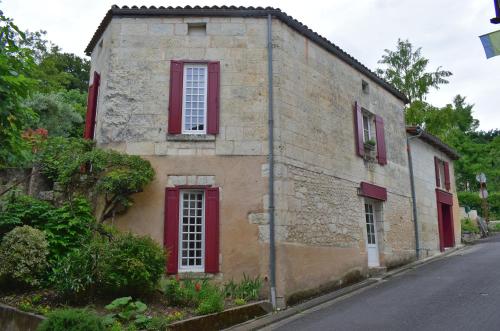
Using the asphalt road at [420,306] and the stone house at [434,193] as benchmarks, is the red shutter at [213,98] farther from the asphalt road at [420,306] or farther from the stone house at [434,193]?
the stone house at [434,193]

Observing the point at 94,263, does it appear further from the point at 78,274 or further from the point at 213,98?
the point at 213,98

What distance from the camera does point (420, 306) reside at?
26.8 ft

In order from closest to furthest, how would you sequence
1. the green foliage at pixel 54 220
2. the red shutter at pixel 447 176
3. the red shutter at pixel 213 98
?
the green foliage at pixel 54 220 → the red shutter at pixel 213 98 → the red shutter at pixel 447 176

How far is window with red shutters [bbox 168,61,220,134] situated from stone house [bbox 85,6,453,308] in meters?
0.02

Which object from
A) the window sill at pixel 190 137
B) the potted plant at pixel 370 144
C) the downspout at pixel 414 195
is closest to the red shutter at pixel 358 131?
the potted plant at pixel 370 144

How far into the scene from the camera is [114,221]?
926 cm

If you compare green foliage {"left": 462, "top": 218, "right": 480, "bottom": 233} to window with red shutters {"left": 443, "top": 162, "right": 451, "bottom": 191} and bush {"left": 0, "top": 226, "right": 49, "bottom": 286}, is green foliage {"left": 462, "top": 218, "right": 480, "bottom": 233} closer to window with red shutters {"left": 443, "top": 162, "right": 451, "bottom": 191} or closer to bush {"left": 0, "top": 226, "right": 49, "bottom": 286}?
window with red shutters {"left": 443, "top": 162, "right": 451, "bottom": 191}

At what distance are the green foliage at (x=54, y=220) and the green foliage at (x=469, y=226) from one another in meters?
18.1

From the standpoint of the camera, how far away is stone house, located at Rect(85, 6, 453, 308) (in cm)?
926

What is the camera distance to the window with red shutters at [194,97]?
32.1 feet

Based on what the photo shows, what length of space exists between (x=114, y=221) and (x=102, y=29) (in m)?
4.91

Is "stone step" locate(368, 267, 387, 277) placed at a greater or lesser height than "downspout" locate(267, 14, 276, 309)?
lesser

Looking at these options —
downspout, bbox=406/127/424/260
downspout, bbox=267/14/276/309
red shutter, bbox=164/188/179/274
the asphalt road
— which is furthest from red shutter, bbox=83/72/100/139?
downspout, bbox=406/127/424/260

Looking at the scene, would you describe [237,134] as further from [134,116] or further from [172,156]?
[134,116]
